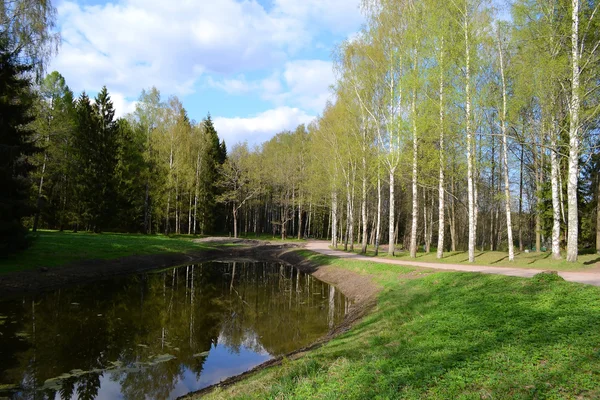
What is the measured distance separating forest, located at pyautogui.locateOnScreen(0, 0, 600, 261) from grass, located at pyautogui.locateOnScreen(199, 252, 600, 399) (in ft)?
32.2

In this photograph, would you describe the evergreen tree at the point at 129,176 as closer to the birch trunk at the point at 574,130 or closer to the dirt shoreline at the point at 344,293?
the dirt shoreline at the point at 344,293

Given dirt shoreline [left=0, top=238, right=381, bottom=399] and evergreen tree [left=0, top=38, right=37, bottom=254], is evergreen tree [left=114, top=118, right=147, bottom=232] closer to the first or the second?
dirt shoreline [left=0, top=238, right=381, bottom=399]

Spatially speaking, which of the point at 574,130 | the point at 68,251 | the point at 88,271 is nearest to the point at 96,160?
the point at 68,251

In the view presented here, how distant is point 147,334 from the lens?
36.5ft

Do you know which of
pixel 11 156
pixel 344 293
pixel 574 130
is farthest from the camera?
pixel 344 293

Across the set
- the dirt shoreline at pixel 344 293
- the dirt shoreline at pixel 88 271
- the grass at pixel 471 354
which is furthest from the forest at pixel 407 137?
→ the grass at pixel 471 354

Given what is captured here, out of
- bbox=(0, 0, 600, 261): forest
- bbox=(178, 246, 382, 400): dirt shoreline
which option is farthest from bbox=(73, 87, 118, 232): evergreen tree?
bbox=(178, 246, 382, 400): dirt shoreline

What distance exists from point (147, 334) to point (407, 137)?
57.6ft

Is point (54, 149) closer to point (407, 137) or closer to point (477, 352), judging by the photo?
point (407, 137)

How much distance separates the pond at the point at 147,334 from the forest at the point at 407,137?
6.53 meters

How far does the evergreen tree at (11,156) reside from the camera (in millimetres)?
16031

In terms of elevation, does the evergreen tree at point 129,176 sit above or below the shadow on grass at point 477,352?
above

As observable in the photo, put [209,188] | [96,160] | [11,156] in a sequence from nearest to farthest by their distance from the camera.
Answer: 1. [11,156]
2. [96,160]
3. [209,188]

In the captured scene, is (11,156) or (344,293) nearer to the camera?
(11,156)
